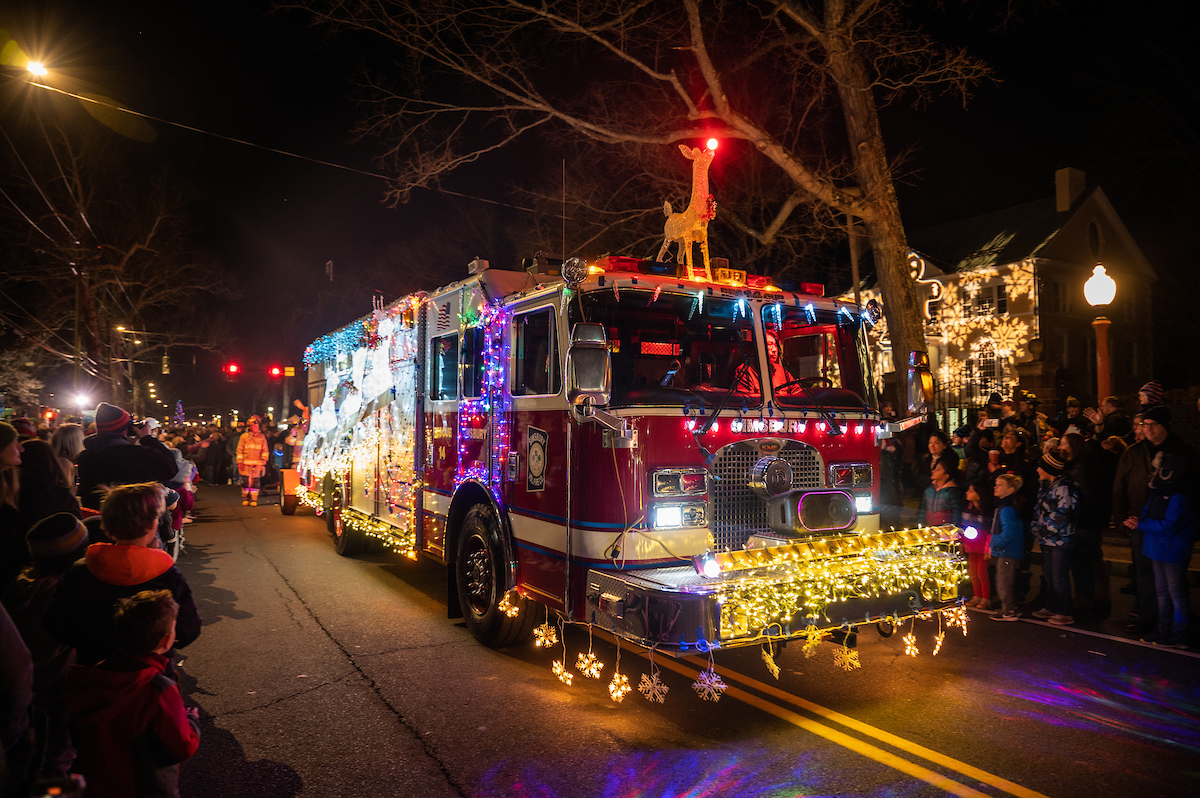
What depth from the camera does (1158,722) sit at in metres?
4.72

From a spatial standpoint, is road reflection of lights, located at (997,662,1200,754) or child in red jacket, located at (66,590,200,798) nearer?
child in red jacket, located at (66,590,200,798)

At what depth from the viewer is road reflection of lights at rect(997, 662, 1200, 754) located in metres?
4.59

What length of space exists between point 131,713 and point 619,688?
10.1 ft

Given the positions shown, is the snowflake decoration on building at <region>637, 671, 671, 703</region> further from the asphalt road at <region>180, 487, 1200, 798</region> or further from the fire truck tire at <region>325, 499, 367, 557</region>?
the fire truck tire at <region>325, 499, 367, 557</region>

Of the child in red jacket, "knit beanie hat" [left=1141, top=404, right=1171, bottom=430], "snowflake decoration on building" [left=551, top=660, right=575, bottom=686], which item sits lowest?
"snowflake decoration on building" [left=551, top=660, right=575, bottom=686]

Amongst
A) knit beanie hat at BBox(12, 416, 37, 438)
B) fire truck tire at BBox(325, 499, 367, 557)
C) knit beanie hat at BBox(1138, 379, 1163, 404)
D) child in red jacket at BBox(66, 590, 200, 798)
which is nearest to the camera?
child in red jacket at BBox(66, 590, 200, 798)

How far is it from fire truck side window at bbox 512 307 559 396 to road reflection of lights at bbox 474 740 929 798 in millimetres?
2389

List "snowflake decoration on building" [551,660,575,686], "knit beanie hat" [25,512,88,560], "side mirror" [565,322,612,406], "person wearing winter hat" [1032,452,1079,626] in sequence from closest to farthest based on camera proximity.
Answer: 1. "knit beanie hat" [25,512,88,560]
2. "side mirror" [565,322,612,406]
3. "snowflake decoration on building" [551,660,575,686]
4. "person wearing winter hat" [1032,452,1079,626]

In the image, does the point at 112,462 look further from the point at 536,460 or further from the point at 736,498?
the point at 736,498

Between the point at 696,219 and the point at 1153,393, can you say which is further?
the point at 1153,393

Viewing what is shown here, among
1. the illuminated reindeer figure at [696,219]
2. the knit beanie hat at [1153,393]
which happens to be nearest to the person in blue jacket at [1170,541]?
the knit beanie hat at [1153,393]

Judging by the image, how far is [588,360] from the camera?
461 cm

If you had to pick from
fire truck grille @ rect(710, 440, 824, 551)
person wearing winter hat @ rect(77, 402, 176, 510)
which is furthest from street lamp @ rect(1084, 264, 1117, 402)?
person wearing winter hat @ rect(77, 402, 176, 510)

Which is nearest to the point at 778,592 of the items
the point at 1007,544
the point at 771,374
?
the point at 771,374
